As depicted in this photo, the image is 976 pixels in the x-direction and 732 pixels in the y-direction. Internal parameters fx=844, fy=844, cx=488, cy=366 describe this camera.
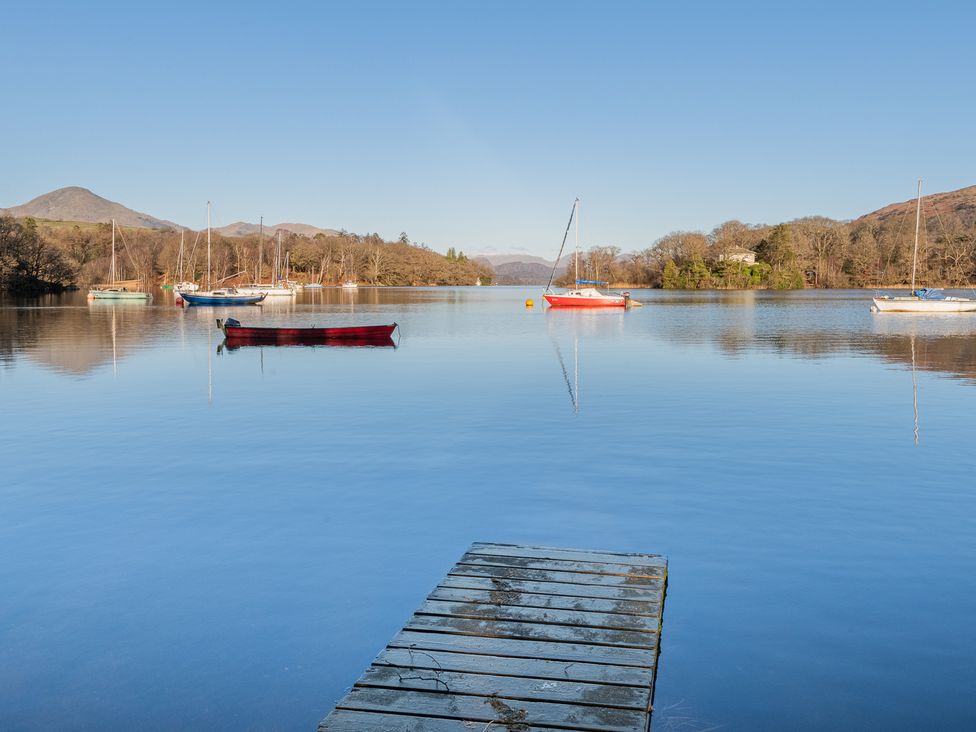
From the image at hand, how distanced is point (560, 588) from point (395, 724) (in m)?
2.71

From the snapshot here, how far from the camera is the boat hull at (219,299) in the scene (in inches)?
3157

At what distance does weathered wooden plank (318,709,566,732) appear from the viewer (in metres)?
5.49

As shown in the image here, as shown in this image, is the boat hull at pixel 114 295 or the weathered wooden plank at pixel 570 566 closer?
the weathered wooden plank at pixel 570 566

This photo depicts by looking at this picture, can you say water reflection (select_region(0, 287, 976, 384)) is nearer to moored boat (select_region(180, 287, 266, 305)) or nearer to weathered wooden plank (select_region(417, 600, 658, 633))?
moored boat (select_region(180, 287, 266, 305))

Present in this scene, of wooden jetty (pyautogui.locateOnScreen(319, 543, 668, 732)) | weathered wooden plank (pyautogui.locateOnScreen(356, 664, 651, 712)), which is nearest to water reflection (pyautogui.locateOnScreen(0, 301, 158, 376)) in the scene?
wooden jetty (pyautogui.locateOnScreen(319, 543, 668, 732))

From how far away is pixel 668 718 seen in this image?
6.34 metres

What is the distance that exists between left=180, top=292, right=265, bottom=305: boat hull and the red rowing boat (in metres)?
41.6

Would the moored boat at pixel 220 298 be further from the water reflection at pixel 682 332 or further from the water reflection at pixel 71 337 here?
the water reflection at pixel 71 337

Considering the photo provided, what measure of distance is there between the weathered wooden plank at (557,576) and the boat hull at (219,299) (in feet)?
252

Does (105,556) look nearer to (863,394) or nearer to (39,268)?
(863,394)

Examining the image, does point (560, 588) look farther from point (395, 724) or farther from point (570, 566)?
point (395, 724)

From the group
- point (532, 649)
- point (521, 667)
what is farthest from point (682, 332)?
point (521, 667)

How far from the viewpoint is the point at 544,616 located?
7227 mm

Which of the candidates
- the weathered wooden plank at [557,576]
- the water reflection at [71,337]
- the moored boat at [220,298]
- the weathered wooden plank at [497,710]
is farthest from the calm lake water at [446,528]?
the moored boat at [220,298]
